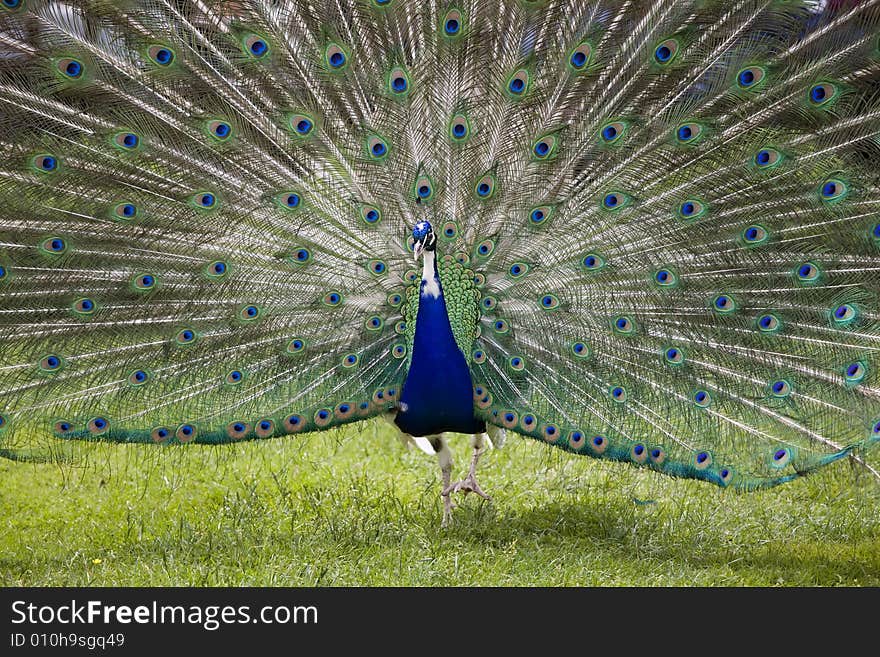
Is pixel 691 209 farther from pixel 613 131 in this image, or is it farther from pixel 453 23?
pixel 453 23

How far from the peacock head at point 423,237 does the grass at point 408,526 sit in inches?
49.4

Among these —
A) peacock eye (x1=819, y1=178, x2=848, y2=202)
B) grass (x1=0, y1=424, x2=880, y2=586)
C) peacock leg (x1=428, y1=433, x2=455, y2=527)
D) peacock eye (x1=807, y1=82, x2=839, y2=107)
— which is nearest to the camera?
peacock eye (x1=807, y1=82, x2=839, y2=107)

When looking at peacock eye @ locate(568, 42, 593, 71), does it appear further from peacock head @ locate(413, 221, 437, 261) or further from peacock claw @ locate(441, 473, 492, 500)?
peacock claw @ locate(441, 473, 492, 500)

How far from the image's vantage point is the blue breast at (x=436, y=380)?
491 cm

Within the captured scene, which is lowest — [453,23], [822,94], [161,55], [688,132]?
[688,132]

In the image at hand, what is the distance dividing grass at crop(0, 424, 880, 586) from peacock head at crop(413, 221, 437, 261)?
1.25 metres

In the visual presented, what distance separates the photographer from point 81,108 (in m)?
4.68

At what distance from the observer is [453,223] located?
4.94 m

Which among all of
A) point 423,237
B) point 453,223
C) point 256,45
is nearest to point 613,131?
point 453,223

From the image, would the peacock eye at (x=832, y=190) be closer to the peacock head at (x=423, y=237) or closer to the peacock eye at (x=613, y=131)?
the peacock eye at (x=613, y=131)

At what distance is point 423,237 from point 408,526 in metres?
1.68

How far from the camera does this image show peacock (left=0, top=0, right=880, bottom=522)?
184 inches

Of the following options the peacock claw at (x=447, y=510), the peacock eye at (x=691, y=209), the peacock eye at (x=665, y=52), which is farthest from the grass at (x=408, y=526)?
the peacock eye at (x=665, y=52)

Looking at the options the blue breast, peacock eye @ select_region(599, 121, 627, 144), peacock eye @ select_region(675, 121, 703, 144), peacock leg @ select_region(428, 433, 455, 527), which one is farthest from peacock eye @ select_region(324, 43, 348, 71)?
peacock leg @ select_region(428, 433, 455, 527)
